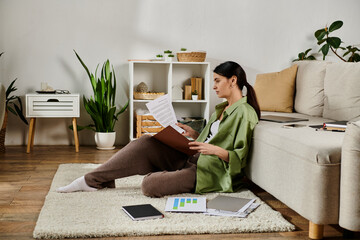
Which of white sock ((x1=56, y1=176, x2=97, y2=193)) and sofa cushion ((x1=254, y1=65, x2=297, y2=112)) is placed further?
sofa cushion ((x1=254, y1=65, x2=297, y2=112))

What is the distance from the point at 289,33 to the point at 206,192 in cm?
287

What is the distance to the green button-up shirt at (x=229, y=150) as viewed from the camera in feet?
8.73

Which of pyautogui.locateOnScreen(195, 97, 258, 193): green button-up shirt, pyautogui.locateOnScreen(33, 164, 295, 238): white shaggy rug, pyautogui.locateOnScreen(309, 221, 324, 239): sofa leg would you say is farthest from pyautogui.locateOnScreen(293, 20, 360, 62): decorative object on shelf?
pyautogui.locateOnScreen(309, 221, 324, 239): sofa leg

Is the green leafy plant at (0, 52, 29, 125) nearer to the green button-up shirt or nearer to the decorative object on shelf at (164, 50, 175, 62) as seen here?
the decorative object on shelf at (164, 50, 175, 62)

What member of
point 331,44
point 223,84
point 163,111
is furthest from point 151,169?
point 331,44

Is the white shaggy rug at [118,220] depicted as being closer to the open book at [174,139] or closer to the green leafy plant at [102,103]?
the open book at [174,139]

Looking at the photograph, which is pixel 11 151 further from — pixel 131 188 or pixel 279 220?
pixel 279 220

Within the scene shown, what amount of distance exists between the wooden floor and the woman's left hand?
40cm

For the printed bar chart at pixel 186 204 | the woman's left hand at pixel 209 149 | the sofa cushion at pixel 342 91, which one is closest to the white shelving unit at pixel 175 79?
the sofa cushion at pixel 342 91

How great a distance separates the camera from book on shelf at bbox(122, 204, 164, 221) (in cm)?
225

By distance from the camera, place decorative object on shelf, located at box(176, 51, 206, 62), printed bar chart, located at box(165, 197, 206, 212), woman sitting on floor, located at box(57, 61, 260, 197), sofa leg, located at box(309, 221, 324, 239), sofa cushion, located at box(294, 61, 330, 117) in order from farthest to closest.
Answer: decorative object on shelf, located at box(176, 51, 206, 62) → sofa cushion, located at box(294, 61, 330, 117) → woman sitting on floor, located at box(57, 61, 260, 197) → printed bar chart, located at box(165, 197, 206, 212) → sofa leg, located at box(309, 221, 324, 239)

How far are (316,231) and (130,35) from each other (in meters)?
3.27

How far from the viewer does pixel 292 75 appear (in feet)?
12.6

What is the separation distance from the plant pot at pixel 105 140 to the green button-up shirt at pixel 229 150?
1.99 metres
